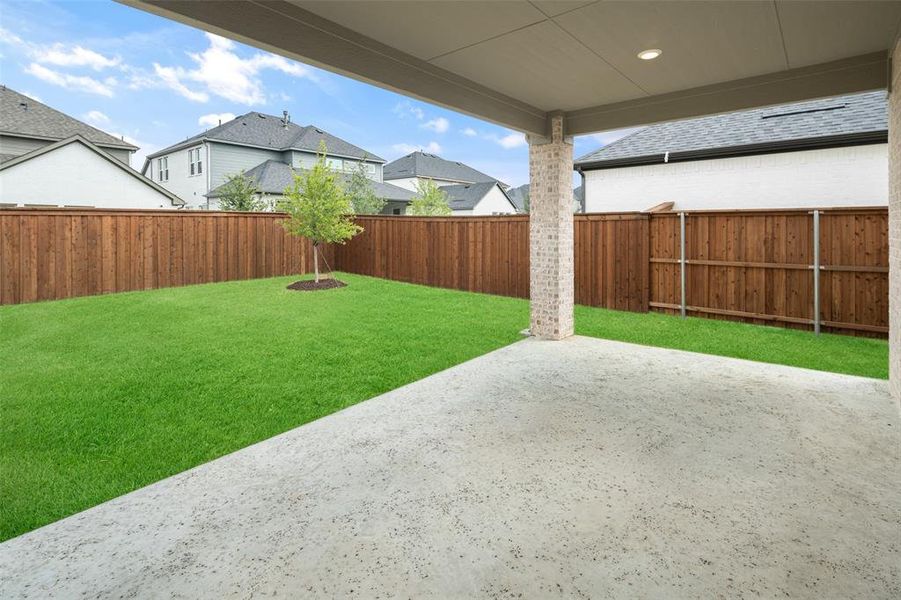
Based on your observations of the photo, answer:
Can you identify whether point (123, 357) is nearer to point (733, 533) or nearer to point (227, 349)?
point (227, 349)

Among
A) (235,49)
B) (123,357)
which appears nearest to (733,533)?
(123,357)

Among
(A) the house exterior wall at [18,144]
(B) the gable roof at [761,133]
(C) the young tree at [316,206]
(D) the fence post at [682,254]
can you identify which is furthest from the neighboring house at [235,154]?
(D) the fence post at [682,254]

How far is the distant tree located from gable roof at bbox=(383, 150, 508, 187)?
12029 mm

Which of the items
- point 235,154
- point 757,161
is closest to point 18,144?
point 235,154

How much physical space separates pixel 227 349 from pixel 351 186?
62.3 ft

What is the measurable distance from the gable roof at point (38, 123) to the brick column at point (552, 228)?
16994mm

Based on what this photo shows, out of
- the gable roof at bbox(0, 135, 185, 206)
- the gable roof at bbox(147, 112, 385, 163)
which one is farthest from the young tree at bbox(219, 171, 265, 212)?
the gable roof at bbox(147, 112, 385, 163)

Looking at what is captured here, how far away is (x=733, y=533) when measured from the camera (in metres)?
2.42

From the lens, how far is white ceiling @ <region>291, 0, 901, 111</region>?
3.50 metres

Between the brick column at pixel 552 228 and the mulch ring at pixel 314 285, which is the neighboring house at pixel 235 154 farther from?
the brick column at pixel 552 228

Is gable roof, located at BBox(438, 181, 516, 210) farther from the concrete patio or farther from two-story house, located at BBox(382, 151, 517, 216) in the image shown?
the concrete patio

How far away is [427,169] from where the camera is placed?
3722cm

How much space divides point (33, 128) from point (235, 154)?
7643mm

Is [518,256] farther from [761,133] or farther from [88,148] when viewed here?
[88,148]
